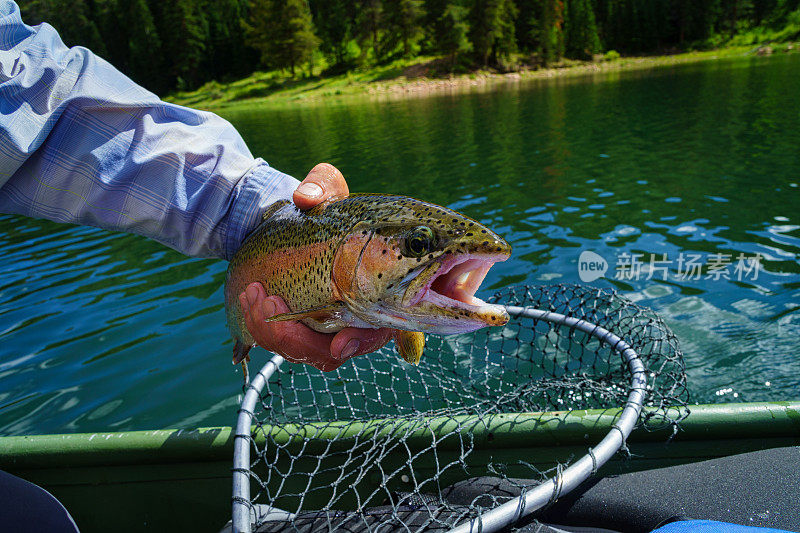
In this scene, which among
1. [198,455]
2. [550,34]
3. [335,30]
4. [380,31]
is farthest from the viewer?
[380,31]

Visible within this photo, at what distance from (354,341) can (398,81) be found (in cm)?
7361

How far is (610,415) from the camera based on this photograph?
123 inches

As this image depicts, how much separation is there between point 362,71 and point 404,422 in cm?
8825

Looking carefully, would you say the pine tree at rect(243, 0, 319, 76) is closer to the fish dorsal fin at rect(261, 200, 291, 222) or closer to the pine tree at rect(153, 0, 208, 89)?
the pine tree at rect(153, 0, 208, 89)

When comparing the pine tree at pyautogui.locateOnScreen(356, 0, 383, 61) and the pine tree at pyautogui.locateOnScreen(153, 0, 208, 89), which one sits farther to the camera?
the pine tree at pyautogui.locateOnScreen(153, 0, 208, 89)

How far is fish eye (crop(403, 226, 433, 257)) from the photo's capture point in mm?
1783

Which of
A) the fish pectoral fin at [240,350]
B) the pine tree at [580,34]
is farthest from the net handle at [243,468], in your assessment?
the pine tree at [580,34]

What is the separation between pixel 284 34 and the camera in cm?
8588

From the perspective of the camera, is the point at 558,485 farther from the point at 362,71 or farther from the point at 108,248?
the point at 362,71

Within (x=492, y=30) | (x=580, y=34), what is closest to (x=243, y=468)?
(x=492, y=30)

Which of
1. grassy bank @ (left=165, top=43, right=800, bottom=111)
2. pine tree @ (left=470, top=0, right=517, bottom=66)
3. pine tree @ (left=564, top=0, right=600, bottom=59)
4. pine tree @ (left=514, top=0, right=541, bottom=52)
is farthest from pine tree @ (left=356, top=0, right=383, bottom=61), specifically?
pine tree @ (left=564, top=0, right=600, bottom=59)

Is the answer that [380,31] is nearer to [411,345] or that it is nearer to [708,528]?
[411,345]

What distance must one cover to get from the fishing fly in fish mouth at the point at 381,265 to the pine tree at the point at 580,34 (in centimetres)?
9395

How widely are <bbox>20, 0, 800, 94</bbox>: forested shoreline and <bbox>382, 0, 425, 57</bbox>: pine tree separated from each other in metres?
0.18
